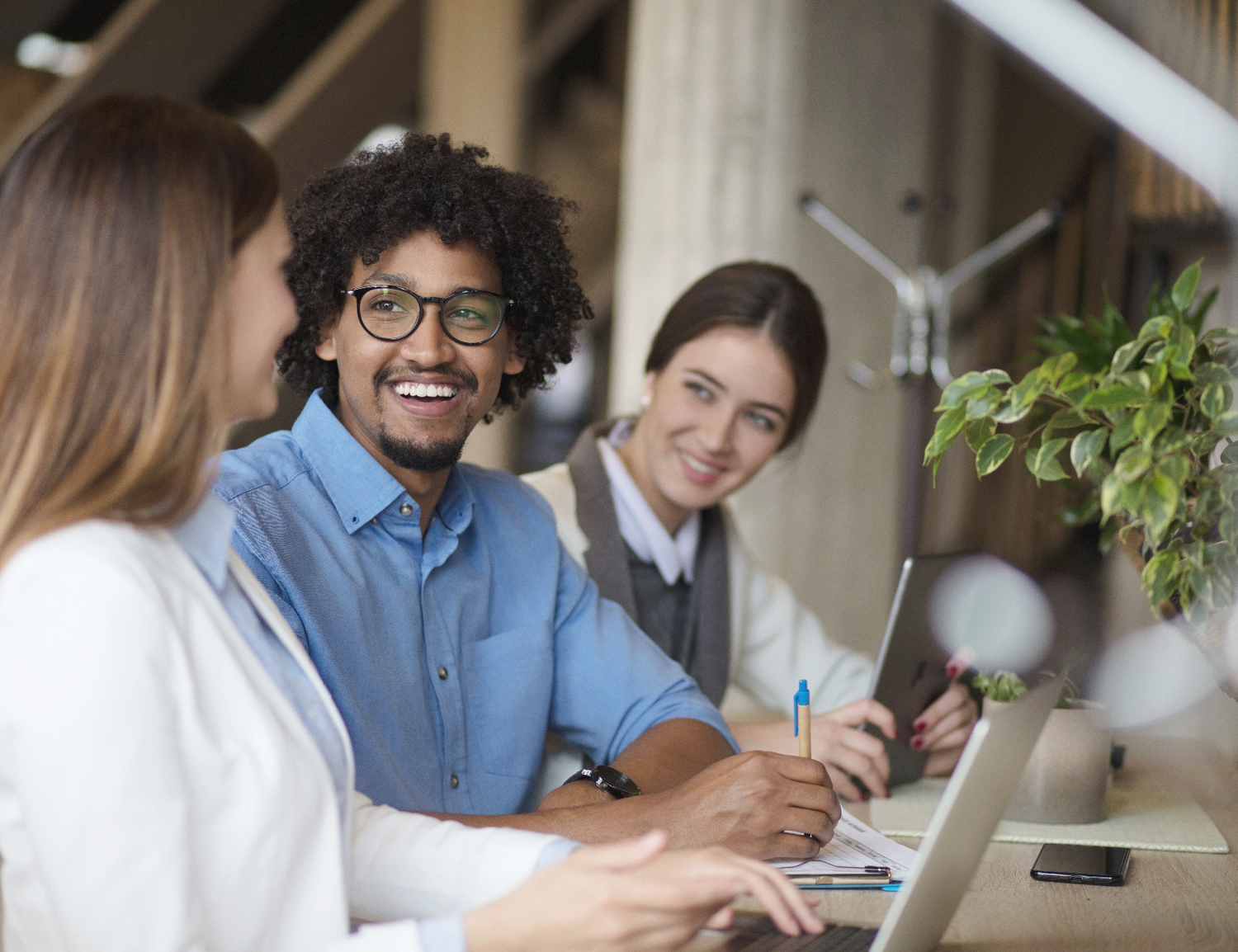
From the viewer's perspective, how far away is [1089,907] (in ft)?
4.26

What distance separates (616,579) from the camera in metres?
2.12

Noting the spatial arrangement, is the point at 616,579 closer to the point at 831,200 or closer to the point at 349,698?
the point at 349,698

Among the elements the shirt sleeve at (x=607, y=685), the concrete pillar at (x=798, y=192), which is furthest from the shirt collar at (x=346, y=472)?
the concrete pillar at (x=798, y=192)

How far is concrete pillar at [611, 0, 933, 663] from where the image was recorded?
392 centimetres

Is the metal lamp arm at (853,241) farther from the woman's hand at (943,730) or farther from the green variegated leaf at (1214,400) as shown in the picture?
the green variegated leaf at (1214,400)

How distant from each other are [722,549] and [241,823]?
1.51 metres

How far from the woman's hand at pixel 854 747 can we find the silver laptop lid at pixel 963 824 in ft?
1.79

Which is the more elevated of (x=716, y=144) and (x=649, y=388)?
(x=716, y=144)

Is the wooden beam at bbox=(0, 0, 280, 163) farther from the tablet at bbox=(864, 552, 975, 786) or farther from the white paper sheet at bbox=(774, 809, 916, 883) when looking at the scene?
the white paper sheet at bbox=(774, 809, 916, 883)

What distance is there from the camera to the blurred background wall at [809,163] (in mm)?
3914

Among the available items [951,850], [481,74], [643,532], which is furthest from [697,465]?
[481,74]

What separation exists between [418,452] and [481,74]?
4.80 m

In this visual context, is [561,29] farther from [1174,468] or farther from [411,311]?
[1174,468]

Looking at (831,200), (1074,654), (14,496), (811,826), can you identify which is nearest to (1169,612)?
(1074,654)
